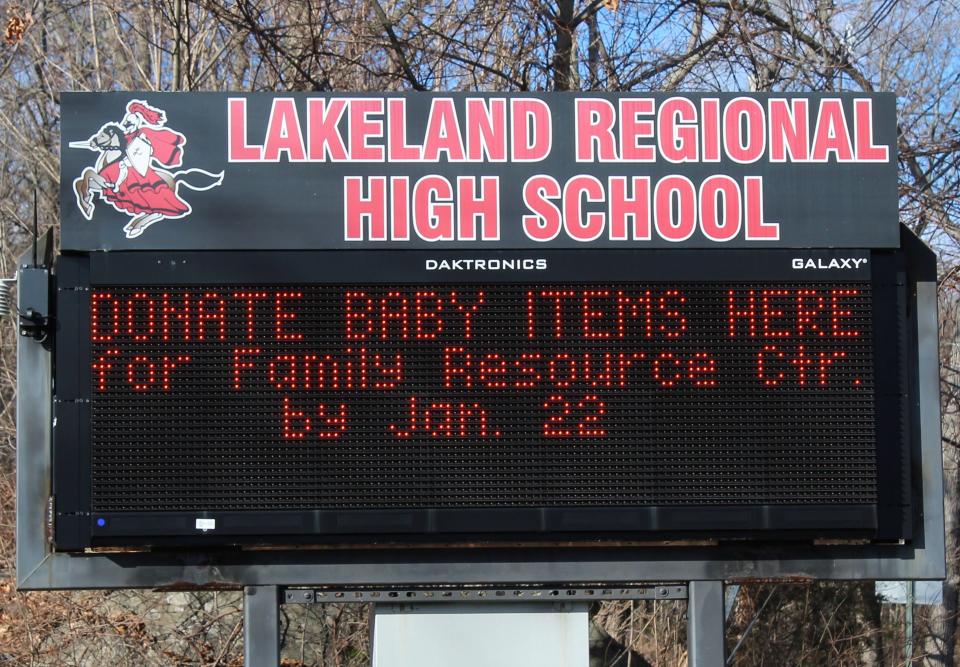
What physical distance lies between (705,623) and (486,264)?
2.00 meters

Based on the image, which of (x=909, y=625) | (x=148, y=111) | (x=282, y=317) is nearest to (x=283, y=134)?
(x=148, y=111)

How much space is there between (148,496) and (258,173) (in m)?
1.53

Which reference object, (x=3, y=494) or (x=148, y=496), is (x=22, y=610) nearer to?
(x=3, y=494)

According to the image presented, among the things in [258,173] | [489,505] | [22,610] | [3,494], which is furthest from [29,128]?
[489,505]

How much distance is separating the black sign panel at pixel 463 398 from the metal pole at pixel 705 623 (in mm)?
430

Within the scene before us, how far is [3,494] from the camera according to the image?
1034 cm

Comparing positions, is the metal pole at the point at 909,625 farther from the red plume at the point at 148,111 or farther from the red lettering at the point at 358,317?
the red plume at the point at 148,111

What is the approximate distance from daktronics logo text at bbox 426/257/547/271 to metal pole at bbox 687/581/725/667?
168 centimetres

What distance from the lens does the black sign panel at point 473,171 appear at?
5715mm

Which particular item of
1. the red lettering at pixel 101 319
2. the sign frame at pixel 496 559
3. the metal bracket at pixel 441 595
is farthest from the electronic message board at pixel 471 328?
the metal bracket at pixel 441 595

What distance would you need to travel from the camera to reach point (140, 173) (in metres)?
5.73

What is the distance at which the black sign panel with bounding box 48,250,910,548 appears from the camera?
5484mm

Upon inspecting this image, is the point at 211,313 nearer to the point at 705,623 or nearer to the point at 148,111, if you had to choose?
the point at 148,111

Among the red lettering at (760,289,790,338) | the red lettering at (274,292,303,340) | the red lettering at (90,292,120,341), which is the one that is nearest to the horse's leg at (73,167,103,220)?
the red lettering at (90,292,120,341)
